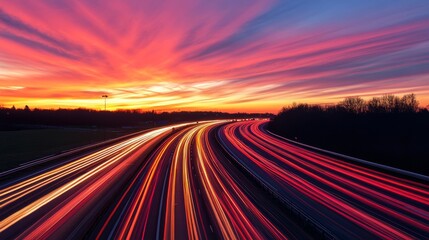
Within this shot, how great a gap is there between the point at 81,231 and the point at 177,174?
54.6 feet

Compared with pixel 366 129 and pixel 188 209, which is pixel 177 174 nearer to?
pixel 188 209

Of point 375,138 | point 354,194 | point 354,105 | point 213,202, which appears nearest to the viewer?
point 213,202

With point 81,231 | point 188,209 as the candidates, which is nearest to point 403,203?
point 188,209

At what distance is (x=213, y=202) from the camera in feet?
81.4

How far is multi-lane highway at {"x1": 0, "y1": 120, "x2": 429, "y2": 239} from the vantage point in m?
18.9

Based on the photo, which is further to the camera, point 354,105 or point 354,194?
point 354,105

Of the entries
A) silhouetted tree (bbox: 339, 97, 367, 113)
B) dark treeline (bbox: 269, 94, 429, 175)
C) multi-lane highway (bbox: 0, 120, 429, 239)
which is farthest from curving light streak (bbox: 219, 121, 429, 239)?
silhouetted tree (bbox: 339, 97, 367, 113)

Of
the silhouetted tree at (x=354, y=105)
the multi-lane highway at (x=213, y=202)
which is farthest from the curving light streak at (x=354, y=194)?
the silhouetted tree at (x=354, y=105)

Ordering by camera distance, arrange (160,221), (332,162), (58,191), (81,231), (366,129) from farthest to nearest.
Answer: (366,129) → (332,162) → (58,191) → (160,221) → (81,231)

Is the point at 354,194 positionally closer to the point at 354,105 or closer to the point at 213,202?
the point at 213,202

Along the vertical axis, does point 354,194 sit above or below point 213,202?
above

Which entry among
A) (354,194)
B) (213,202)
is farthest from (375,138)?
(213,202)

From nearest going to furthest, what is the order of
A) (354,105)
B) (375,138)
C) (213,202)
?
(213,202) < (375,138) < (354,105)

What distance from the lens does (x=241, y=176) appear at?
34.9m
